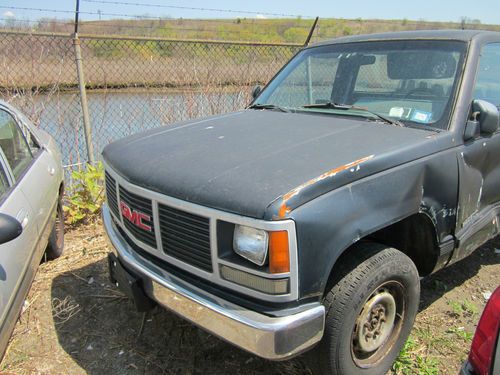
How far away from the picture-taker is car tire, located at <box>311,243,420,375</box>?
2.11 metres

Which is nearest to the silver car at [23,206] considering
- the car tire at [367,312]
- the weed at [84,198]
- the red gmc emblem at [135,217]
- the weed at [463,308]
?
the weed at [84,198]

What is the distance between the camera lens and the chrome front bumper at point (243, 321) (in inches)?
73.6

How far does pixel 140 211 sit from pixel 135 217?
0.24ft

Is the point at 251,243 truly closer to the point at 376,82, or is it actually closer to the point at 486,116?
the point at 486,116

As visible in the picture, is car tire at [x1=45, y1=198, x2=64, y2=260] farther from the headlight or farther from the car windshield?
the headlight

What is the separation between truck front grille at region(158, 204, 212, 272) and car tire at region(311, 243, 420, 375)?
0.63 metres

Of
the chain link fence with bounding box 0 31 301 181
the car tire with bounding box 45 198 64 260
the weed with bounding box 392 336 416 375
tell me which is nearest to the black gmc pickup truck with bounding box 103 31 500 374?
the weed with bounding box 392 336 416 375

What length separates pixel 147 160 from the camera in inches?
96.5

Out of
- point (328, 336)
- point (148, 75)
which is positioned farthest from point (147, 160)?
point (148, 75)

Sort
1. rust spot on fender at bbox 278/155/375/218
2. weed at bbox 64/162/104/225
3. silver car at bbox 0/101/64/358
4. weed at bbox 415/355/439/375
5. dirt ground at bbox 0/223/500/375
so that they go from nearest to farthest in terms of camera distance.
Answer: rust spot on fender at bbox 278/155/375/218 < silver car at bbox 0/101/64/358 < weed at bbox 415/355/439/375 < dirt ground at bbox 0/223/500/375 < weed at bbox 64/162/104/225

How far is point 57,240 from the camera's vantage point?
4043mm

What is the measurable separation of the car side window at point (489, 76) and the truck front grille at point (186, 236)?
2.01 meters

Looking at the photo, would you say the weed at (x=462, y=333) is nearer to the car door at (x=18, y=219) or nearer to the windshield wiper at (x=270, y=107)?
the windshield wiper at (x=270, y=107)

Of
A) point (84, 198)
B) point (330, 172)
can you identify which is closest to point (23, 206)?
point (84, 198)
